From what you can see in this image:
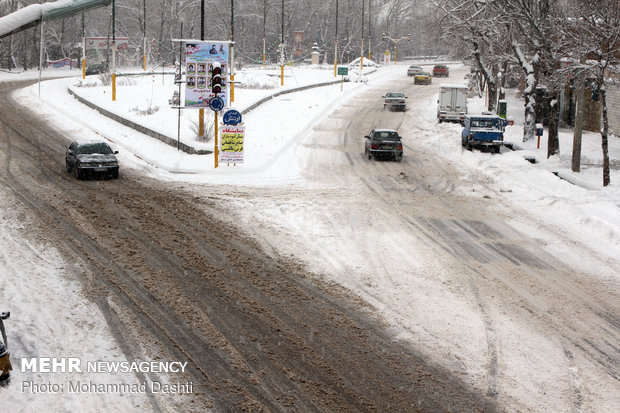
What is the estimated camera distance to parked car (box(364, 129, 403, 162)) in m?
27.9

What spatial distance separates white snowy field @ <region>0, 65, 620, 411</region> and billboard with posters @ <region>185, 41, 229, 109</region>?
2.39m

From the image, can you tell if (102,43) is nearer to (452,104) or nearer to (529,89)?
(452,104)

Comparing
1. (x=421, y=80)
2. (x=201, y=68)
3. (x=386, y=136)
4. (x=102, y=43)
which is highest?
(x=102, y=43)

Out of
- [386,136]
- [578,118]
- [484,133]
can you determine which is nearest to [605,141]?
[578,118]

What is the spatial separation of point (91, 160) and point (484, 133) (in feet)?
56.4

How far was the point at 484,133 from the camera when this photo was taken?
2978 cm

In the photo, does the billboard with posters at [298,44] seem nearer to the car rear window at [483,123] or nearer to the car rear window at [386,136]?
the car rear window at [483,123]

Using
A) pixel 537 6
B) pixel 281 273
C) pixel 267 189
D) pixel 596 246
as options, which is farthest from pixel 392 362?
pixel 537 6

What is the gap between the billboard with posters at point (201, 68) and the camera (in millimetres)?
24922

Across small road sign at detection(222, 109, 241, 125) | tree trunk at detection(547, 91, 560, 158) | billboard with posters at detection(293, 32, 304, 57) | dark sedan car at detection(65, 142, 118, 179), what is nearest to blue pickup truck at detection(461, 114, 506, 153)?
tree trunk at detection(547, 91, 560, 158)

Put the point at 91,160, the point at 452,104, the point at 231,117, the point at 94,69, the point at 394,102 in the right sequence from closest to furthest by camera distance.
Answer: the point at 91,160 < the point at 231,117 < the point at 452,104 < the point at 394,102 < the point at 94,69

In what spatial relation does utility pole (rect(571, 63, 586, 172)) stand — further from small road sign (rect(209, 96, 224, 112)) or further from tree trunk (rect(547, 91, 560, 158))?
small road sign (rect(209, 96, 224, 112))

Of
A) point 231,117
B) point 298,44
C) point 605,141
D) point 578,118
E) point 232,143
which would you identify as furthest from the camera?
point 298,44

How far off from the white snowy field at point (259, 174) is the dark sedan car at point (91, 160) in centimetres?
179
